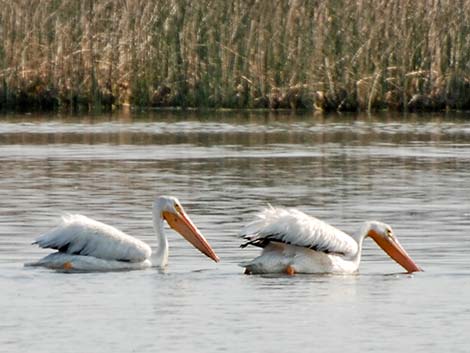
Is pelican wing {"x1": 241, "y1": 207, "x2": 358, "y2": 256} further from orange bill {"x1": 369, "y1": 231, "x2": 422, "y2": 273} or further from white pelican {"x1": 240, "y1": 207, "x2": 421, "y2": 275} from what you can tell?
orange bill {"x1": 369, "y1": 231, "x2": 422, "y2": 273}

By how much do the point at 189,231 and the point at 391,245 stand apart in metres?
1.46

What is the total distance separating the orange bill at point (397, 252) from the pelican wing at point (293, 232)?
0.36 metres

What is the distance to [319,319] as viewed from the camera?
32.4ft

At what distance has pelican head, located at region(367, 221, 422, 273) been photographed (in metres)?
12.0

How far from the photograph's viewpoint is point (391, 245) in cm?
1234

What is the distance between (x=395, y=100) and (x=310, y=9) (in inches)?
74.8

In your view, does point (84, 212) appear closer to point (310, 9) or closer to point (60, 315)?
point (60, 315)

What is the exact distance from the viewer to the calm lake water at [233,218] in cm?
945

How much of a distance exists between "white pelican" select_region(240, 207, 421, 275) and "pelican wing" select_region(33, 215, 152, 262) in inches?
31.2

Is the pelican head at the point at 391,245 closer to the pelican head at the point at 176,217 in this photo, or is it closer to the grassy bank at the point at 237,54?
the pelican head at the point at 176,217

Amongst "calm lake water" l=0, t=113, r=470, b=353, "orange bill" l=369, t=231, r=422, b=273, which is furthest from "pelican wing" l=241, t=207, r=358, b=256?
"orange bill" l=369, t=231, r=422, b=273

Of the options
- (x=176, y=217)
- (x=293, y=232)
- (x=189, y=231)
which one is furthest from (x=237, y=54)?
(x=293, y=232)

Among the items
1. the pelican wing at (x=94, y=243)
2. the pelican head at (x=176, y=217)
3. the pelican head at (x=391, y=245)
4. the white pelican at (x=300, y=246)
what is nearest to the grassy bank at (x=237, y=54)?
the pelican head at (x=176, y=217)

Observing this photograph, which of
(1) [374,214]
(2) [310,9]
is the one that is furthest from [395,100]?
(1) [374,214]
